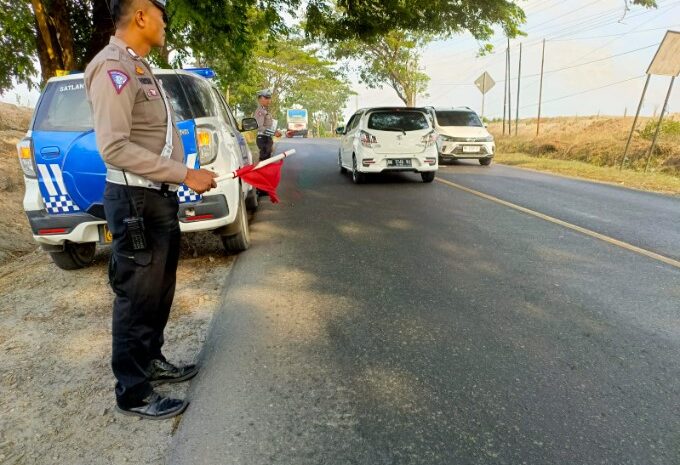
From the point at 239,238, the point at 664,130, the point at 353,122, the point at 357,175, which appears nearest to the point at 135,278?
the point at 239,238

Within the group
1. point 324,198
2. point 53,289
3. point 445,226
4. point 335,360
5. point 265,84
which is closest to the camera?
point 335,360

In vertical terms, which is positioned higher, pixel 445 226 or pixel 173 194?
pixel 173 194

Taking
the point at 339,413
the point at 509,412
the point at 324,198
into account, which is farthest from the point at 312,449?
the point at 324,198

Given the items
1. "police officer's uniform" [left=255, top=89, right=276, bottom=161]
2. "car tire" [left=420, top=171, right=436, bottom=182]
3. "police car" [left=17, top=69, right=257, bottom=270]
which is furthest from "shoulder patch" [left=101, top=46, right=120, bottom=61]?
"car tire" [left=420, top=171, right=436, bottom=182]

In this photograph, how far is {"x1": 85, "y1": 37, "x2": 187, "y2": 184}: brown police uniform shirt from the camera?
202cm

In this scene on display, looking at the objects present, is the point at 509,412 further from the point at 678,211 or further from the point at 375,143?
the point at 375,143

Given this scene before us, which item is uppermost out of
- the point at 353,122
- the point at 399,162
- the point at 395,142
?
the point at 353,122

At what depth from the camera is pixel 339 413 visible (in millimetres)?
2322

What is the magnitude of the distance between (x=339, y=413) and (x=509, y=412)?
846 millimetres

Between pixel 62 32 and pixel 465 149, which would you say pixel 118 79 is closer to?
pixel 62 32

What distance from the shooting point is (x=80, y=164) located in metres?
3.83

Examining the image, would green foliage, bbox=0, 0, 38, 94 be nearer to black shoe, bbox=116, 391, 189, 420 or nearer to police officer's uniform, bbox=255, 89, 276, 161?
police officer's uniform, bbox=255, 89, 276, 161

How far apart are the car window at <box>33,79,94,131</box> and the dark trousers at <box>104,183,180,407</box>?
211 cm

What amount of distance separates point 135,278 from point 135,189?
44cm
